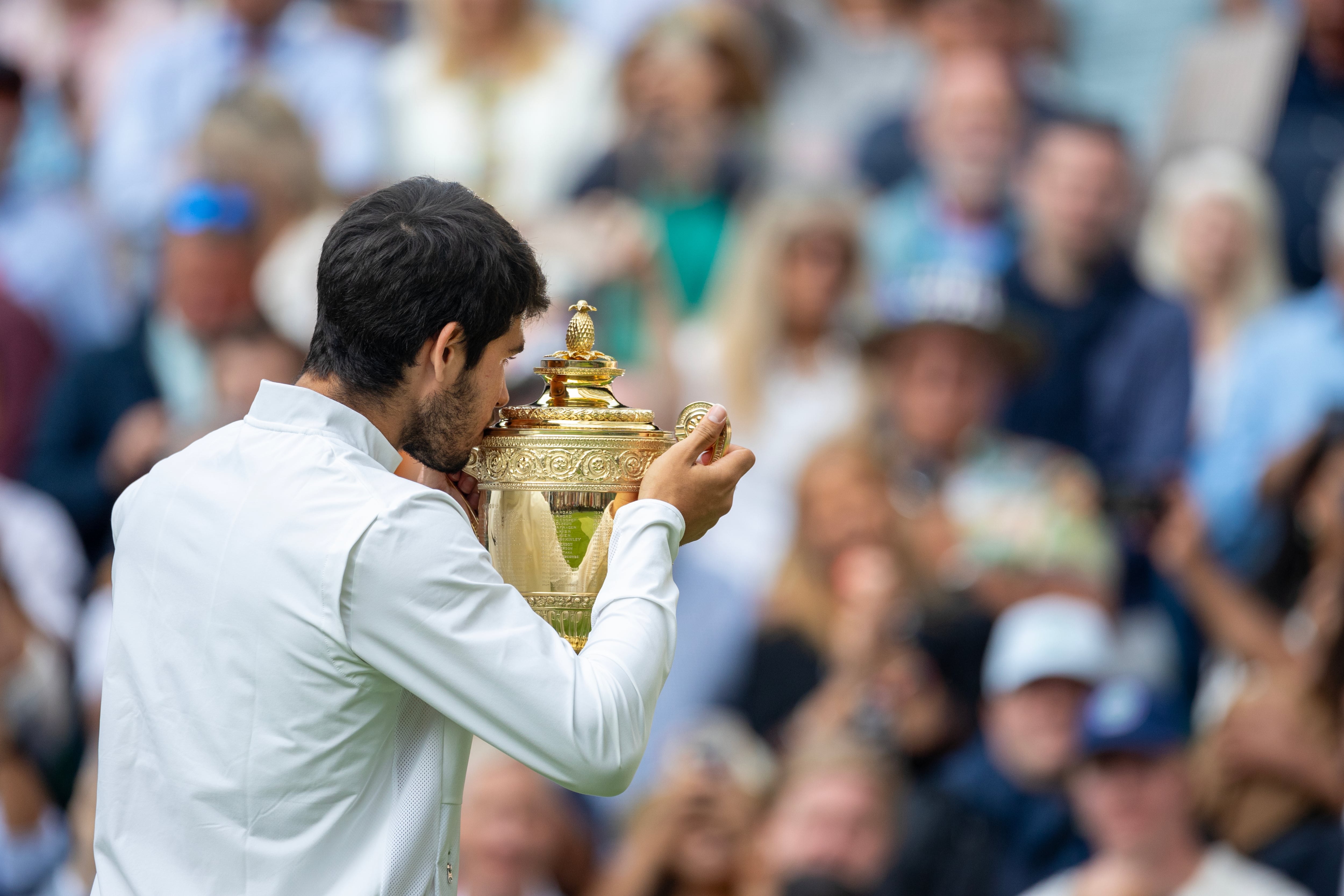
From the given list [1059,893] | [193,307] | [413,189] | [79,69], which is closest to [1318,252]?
[1059,893]

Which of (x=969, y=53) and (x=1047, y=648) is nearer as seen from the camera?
(x=1047, y=648)

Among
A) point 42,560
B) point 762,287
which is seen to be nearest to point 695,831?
point 762,287

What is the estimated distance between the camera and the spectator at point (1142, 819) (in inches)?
182

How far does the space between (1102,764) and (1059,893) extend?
0.37 meters

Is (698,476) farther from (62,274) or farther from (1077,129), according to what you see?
(62,274)

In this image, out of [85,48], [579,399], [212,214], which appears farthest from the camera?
[85,48]

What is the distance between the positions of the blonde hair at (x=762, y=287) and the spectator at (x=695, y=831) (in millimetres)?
1303

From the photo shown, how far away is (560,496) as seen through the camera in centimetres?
194

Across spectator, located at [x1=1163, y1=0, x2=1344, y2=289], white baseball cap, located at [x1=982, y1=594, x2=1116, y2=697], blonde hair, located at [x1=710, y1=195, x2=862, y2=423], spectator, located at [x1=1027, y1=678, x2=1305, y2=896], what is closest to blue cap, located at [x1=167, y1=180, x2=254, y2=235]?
blonde hair, located at [x1=710, y1=195, x2=862, y2=423]

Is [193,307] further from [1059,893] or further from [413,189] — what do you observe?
[413,189]

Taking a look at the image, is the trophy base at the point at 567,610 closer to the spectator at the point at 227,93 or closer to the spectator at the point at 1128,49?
the spectator at the point at 1128,49

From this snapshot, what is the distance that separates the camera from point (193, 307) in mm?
6254

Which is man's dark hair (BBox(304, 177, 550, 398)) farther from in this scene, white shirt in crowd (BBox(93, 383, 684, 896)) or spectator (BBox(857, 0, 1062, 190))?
spectator (BBox(857, 0, 1062, 190))

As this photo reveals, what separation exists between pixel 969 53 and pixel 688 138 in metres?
1.06
